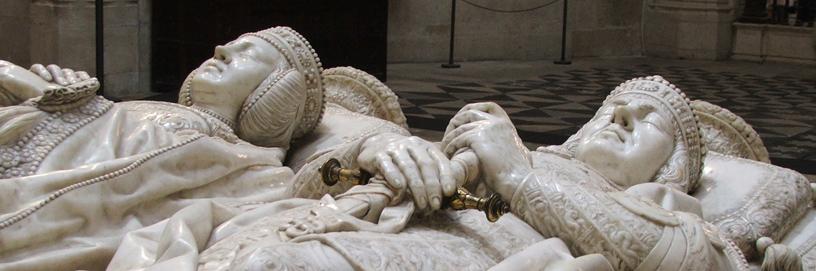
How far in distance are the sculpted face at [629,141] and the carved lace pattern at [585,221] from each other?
0.65m

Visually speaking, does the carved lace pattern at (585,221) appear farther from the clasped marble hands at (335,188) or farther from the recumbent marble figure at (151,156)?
the recumbent marble figure at (151,156)

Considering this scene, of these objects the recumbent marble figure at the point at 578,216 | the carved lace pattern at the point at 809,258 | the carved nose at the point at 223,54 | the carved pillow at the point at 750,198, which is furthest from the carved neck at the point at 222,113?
the carved lace pattern at the point at 809,258

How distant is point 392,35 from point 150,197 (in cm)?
968

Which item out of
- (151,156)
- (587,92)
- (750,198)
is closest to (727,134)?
(750,198)

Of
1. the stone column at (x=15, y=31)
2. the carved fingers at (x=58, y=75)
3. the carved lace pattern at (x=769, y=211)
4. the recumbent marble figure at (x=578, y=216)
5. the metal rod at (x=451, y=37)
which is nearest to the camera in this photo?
the recumbent marble figure at (x=578, y=216)

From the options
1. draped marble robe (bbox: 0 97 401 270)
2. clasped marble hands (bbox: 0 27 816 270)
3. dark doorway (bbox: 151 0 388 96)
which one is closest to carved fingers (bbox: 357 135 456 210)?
clasped marble hands (bbox: 0 27 816 270)

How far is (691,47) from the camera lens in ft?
51.3

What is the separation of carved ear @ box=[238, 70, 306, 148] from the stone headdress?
0.99 metres

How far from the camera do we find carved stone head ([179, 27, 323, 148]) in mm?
4523

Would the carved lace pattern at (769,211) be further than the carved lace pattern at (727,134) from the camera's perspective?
No

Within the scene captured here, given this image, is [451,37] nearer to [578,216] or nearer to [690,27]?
[690,27]

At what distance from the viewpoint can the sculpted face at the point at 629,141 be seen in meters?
4.10

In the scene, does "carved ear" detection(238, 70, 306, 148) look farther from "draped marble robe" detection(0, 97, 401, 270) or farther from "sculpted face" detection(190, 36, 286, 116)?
"draped marble robe" detection(0, 97, 401, 270)

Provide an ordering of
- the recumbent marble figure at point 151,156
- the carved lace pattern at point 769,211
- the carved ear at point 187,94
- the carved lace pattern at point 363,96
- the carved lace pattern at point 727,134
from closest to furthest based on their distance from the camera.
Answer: the recumbent marble figure at point 151,156, the carved lace pattern at point 769,211, the carved ear at point 187,94, the carved lace pattern at point 727,134, the carved lace pattern at point 363,96
